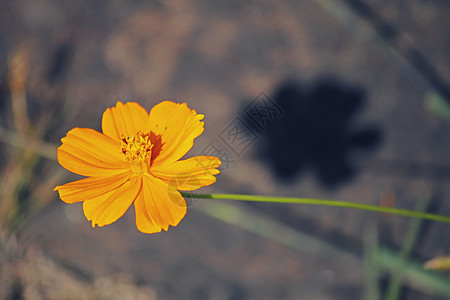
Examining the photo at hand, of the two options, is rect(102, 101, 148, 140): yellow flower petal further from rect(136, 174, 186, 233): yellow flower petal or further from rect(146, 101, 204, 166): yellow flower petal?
rect(136, 174, 186, 233): yellow flower petal

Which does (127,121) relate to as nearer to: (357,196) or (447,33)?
(357,196)

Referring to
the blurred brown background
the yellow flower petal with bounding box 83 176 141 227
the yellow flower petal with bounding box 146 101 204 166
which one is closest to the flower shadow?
the blurred brown background

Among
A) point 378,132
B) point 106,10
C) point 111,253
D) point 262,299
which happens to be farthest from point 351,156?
point 106,10

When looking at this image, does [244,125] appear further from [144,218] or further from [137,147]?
[144,218]

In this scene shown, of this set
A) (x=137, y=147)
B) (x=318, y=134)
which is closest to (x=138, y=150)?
(x=137, y=147)

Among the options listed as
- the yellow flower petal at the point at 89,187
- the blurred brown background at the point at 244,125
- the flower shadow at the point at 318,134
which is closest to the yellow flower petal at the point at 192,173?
the yellow flower petal at the point at 89,187

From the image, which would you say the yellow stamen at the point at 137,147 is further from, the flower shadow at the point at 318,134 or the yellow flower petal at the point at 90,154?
the flower shadow at the point at 318,134

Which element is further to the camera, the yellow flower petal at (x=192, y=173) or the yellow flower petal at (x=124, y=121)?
the yellow flower petal at (x=124, y=121)
